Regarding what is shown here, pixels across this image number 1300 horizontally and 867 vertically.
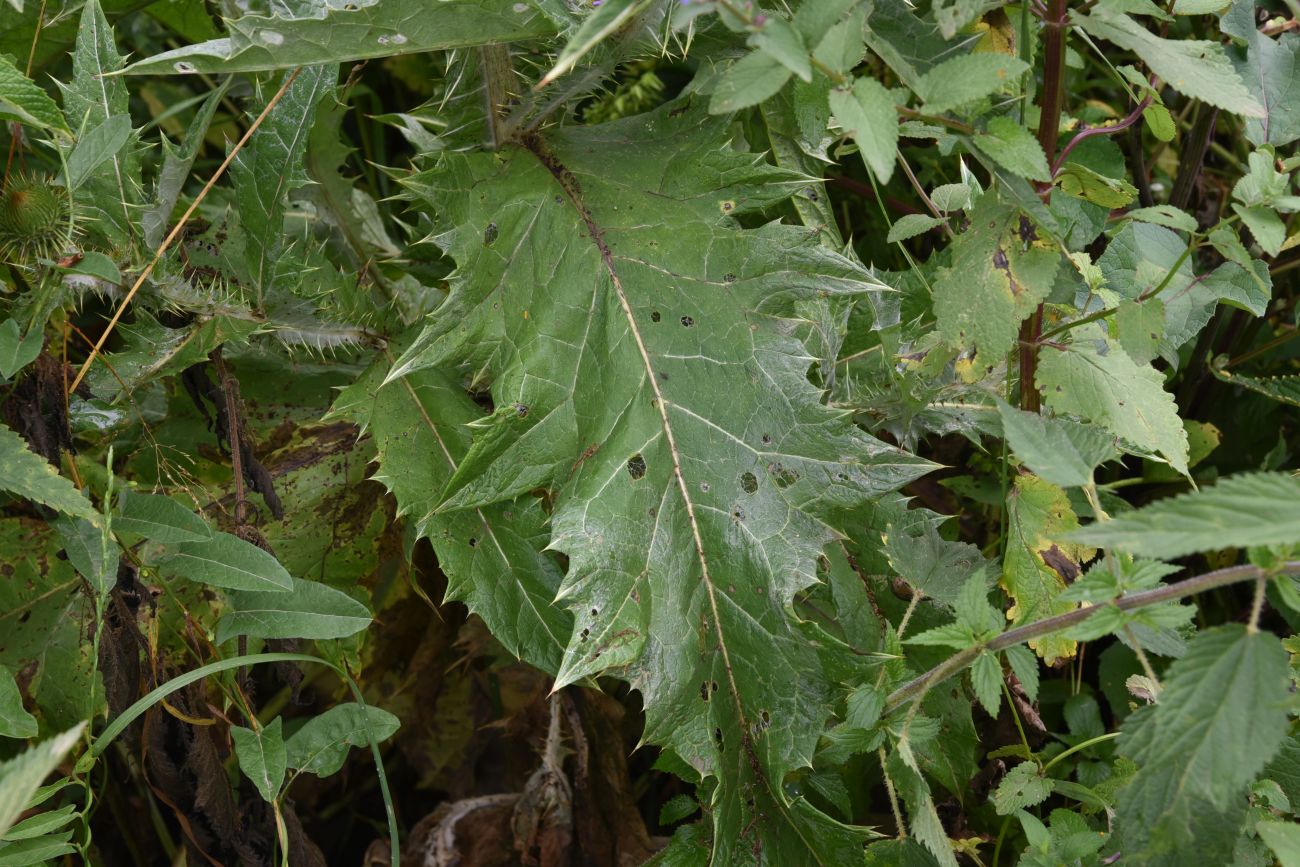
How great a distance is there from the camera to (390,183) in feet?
9.15

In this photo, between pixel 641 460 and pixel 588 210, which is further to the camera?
pixel 588 210

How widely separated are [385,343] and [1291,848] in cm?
161

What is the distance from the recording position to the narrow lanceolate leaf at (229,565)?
1551 mm

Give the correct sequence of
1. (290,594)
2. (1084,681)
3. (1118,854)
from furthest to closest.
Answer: (1084,681)
(290,594)
(1118,854)

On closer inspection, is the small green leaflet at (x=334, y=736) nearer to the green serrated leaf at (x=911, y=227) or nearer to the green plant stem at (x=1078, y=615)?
the green plant stem at (x=1078, y=615)

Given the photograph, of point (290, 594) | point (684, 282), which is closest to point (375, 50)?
point (684, 282)

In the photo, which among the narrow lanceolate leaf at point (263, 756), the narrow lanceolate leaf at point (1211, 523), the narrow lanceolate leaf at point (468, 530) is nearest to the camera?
the narrow lanceolate leaf at point (1211, 523)

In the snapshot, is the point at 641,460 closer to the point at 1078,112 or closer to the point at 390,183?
the point at 1078,112

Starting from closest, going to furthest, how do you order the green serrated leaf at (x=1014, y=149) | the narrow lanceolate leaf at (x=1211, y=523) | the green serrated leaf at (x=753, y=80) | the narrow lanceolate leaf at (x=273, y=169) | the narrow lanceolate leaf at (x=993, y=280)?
the narrow lanceolate leaf at (x=1211, y=523) → the green serrated leaf at (x=753, y=80) → the green serrated leaf at (x=1014, y=149) → the narrow lanceolate leaf at (x=993, y=280) → the narrow lanceolate leaf at (x=273, y=169)

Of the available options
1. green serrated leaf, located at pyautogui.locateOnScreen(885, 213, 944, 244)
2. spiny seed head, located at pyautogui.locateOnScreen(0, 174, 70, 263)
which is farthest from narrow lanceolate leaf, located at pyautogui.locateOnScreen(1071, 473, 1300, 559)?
spiny seed head, located at pyautogui.locateOnScreen(0, 174, 70, 263)

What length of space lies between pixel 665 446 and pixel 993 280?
0.52 meters

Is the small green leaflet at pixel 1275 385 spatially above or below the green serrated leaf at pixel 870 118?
below

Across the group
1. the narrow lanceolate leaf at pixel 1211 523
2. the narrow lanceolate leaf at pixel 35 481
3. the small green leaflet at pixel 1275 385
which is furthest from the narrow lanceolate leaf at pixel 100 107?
the small green leaflet at pixel 1275 385

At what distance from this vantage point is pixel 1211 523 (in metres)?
0.98
